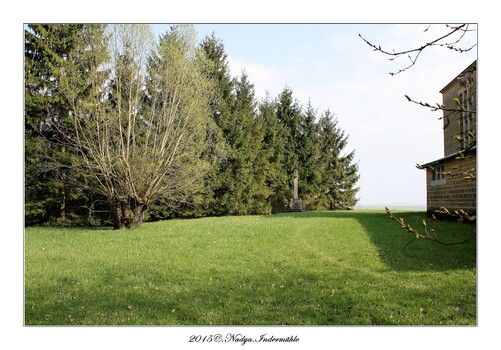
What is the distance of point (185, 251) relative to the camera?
32.0 feet

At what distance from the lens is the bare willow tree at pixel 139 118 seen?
1243 centimetres

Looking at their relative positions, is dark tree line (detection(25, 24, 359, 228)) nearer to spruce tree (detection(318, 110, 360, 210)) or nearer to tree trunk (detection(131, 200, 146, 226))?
tree trunk (detection(131, 200, 146, 226))

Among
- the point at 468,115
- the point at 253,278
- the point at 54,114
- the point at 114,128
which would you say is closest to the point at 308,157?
the point at 114,128

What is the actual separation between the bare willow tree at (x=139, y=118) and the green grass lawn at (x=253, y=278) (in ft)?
8.14

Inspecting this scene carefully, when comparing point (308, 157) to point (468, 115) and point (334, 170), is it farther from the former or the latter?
point (468, 115)

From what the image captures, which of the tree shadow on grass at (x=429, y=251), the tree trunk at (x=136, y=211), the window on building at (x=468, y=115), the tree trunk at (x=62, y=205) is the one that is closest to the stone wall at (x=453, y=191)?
the tree shadow on grass at (x=429, y=251)

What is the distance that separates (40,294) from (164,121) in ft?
27.0

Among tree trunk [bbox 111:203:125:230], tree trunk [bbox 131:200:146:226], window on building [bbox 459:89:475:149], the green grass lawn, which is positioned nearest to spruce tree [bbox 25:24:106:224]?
tree trunk [bbox 111:203:125:230]

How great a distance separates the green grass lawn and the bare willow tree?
2.48m

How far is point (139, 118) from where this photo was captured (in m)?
13.8

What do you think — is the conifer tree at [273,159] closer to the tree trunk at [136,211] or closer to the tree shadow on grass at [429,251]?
the tree trunk at [136,211]
